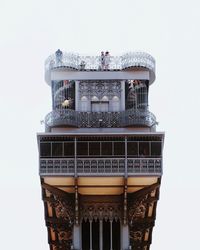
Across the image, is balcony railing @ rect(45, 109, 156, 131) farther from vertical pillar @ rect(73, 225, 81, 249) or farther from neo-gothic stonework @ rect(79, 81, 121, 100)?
vertical pillar @ rect(73, 225, 81, 249)

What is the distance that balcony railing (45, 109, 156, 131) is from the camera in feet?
205

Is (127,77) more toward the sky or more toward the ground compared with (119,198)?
more toward the sky

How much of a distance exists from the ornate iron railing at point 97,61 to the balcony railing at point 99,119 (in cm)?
321

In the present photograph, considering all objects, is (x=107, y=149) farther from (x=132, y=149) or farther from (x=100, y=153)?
(x=132, y=149)

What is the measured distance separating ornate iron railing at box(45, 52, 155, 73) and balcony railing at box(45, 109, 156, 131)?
3.21 meters

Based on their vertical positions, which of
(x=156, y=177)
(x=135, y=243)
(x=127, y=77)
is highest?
(x=127, y=77)

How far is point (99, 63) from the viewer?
65.6 m

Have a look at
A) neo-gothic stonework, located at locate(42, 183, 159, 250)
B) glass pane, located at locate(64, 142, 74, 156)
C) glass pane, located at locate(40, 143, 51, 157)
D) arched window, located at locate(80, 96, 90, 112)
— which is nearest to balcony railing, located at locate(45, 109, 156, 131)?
arched window, located at locate(80, 96, 90, 112)

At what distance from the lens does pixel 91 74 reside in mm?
64438

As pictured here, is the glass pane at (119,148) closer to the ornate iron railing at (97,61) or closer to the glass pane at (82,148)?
the glass pane at (82,148)

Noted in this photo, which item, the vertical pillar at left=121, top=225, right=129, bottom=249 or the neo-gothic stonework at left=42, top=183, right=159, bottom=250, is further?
the vertical pillar at left=121, top=225, right=129, bottom=249

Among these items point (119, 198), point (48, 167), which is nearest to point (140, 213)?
point (119, 198)

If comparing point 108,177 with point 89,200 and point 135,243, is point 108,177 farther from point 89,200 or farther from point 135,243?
point 135,243

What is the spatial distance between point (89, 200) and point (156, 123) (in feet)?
20.0
